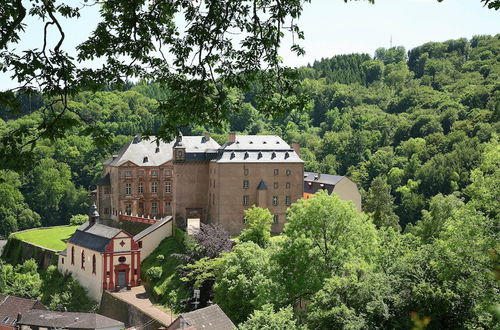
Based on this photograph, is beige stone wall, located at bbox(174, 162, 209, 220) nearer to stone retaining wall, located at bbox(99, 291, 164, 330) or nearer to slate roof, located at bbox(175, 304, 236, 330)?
stone retaining wall, located at bbox(99, 291, 164, 330)

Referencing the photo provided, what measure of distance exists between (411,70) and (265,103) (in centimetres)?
14590

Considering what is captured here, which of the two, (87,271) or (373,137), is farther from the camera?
(373,137)

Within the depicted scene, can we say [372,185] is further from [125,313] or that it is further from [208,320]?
[208,320]

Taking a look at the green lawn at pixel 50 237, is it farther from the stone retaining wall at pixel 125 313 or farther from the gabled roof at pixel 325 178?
the gabled roof at pixel 325 178

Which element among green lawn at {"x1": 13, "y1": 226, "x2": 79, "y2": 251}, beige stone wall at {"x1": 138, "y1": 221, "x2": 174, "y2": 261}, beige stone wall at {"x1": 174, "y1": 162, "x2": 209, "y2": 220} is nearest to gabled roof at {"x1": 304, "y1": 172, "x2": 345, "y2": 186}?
beige stone wall at {"x1": 174, "y1": 162, "x2": 209, "y2": 220}

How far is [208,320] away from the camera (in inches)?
1101

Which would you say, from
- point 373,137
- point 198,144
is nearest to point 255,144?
point 198,144

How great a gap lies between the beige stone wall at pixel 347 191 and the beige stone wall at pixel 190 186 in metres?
14.5

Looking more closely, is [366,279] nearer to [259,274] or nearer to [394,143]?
[259,274]

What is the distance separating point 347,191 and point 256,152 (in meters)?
14.3

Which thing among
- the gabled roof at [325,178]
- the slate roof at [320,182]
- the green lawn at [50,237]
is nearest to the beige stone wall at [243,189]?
the slate roof at [320,182]

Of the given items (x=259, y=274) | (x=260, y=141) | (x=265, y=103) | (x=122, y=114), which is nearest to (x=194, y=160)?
(x=260, y=141)

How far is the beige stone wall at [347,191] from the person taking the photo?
58250mm

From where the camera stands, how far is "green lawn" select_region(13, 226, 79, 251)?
192 feet
